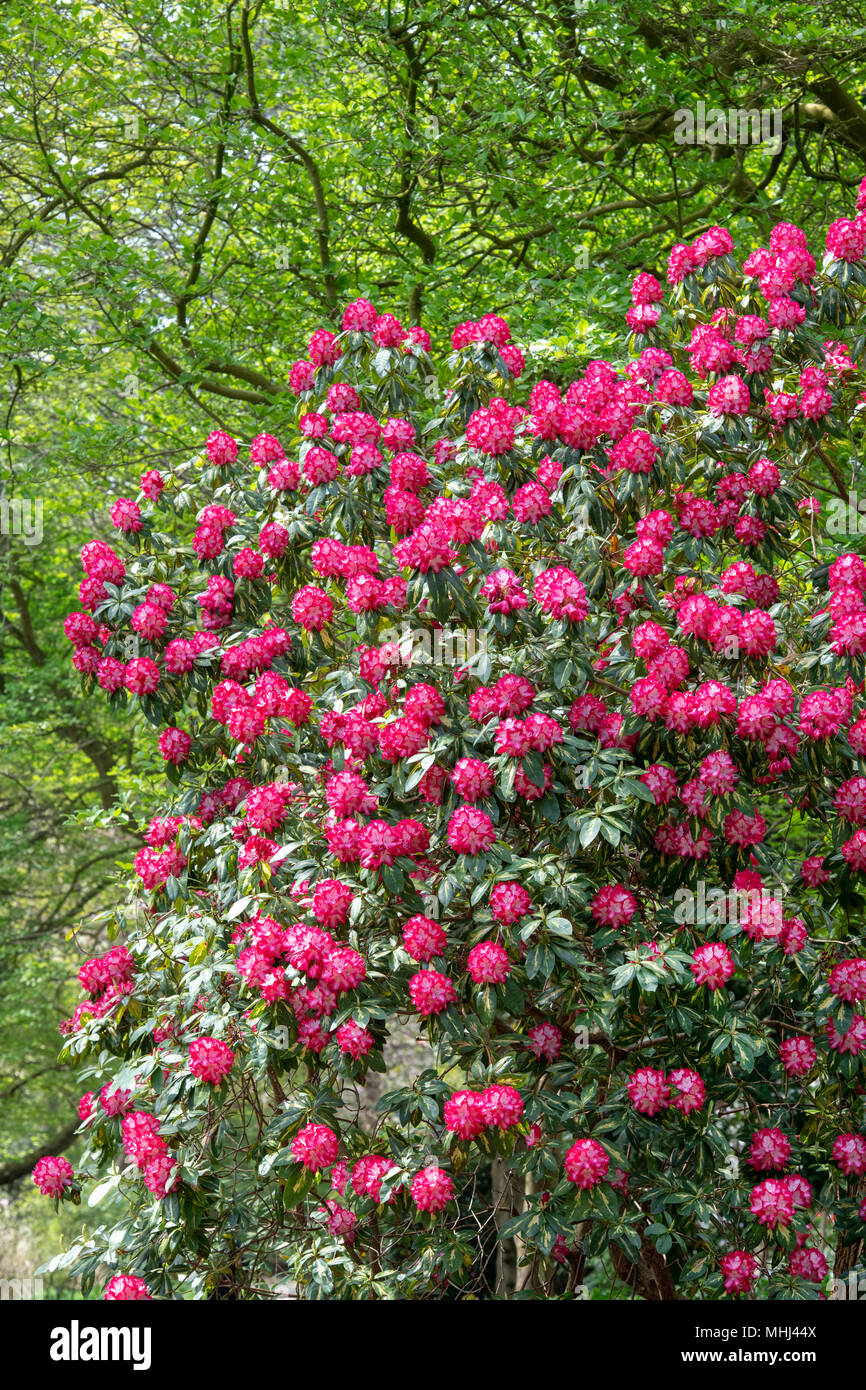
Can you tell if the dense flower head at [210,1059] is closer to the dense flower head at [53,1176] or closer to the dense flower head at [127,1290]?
the dense flower head at [127,1290]

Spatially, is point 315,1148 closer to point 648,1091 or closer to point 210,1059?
point 210,1059

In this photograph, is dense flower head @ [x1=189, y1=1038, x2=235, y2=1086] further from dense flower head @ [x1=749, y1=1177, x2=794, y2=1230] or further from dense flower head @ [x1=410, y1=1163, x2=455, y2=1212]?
dense flower head @ [x1=749, y1=1177, x2=794, y2=1230]

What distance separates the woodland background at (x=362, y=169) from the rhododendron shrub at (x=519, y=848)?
1.66 meters

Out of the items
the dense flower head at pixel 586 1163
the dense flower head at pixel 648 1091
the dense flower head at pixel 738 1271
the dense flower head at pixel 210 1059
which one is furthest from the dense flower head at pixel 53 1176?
the dense flower head at pixel 738 1271

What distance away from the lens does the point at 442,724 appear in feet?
9.87

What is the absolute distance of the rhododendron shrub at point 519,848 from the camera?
2.92m

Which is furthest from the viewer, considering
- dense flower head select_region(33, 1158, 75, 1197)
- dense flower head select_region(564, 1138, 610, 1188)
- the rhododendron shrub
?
dense flower head select_region(33, 1158, 75, 1197)

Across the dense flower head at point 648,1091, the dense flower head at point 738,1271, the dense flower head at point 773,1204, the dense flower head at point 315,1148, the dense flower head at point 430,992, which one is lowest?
the dense flower head at point 738,1271

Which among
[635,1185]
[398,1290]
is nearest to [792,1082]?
[635,1185]

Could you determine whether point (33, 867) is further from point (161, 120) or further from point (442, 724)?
point (442, 724)

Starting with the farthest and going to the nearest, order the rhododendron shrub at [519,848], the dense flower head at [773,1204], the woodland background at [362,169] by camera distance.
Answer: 1. the woodland background at [362,169]
2. the dense flower head at [773,1204]
3. the rhododendron shrub at [519,848]

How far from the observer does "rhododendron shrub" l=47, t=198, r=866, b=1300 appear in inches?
115

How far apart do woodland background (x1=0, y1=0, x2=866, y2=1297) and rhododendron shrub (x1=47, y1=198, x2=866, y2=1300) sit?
166 centimetres

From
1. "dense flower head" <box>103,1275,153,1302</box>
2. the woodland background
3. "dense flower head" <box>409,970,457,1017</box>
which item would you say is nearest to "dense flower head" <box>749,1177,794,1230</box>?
"dense flower head" <box>409,970,457,1017</box>
